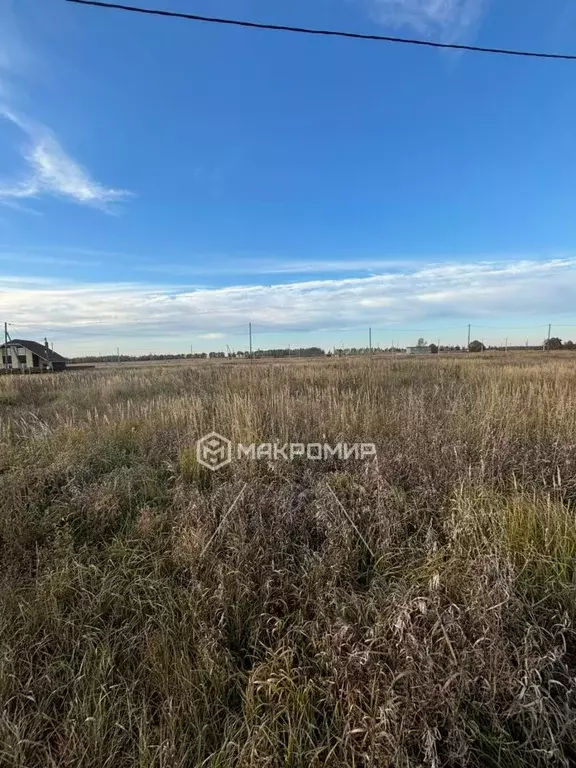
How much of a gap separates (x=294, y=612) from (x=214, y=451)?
2.18 metres

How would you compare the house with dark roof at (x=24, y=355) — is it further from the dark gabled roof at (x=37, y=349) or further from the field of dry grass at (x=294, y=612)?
the field of dry grass at (x=294, y=612)

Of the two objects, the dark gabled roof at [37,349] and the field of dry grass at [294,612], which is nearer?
the field of dry grass at [294,612]

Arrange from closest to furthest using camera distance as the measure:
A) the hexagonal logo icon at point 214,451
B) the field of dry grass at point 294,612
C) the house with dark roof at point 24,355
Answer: the field of dry grass at point 294,612
the hexagonal logo icon at point 214,451
the house with dark roof at point 24,355

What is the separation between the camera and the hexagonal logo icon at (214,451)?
12.0ft

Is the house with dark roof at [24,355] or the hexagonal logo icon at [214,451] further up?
the house with dark roof at [24,355]

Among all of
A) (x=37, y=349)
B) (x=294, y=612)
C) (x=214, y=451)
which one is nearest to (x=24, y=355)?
(x=37, y=349)

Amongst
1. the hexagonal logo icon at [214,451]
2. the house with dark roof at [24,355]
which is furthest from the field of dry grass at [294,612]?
the house with dark roof at [24,355]

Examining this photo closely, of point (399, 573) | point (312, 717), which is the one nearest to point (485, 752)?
point (312, 717)

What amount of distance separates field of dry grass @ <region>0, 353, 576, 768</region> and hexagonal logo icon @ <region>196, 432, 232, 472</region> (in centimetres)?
14

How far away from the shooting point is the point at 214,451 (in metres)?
3.93

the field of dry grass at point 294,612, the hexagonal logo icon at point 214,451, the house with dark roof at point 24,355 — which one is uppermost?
the house with dark roof at point 24,355

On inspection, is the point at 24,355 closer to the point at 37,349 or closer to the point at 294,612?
the point at 37,349

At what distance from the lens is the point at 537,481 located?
288 centimetres

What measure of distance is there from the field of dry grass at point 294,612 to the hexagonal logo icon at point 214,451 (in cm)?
14
